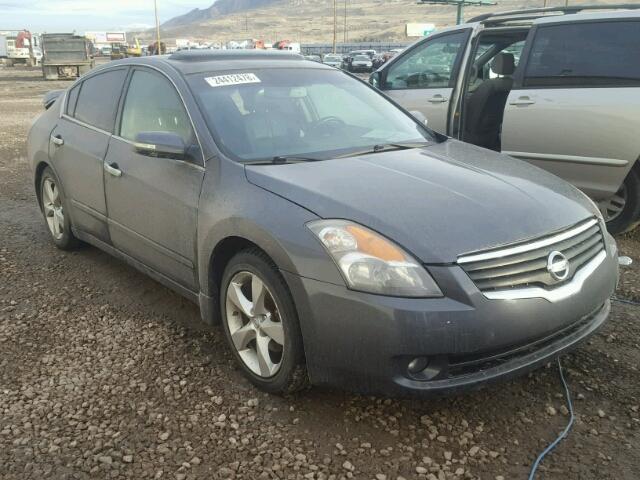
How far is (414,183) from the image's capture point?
3.05 meters

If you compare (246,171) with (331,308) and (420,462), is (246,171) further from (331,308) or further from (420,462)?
(420,462)

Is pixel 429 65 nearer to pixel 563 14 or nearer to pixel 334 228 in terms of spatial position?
pixel 563 14

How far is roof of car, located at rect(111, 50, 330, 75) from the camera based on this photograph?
3857 mm

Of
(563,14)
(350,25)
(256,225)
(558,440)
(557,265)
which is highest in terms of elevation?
(350,25)

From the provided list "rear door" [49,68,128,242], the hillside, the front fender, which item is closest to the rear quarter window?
"rear door" [49,68,128,242]

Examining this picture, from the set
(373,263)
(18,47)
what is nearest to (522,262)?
(373,263)

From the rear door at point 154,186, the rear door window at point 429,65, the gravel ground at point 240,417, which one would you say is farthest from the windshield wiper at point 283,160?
the rear door window at point 429,65

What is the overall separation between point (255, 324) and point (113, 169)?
1670 mm

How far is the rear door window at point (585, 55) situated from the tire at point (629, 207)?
2.56ft

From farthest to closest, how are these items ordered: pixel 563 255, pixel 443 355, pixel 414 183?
pixel 414 183 → pixel 563 255 → pixel 443 355

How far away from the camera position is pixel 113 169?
406cm

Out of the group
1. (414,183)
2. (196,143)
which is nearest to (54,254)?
(196,143)

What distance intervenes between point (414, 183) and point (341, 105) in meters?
1.21

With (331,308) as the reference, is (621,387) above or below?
below
